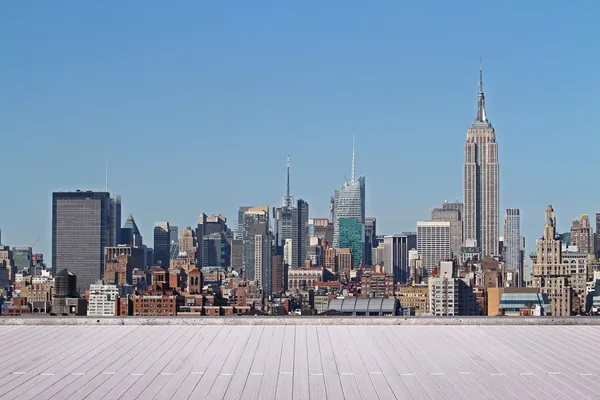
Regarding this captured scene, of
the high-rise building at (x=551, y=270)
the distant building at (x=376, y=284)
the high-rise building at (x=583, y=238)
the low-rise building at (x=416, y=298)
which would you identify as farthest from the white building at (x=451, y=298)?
the high-rise building at (x=583, y=238)

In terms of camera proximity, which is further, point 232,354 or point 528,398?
point 232,354

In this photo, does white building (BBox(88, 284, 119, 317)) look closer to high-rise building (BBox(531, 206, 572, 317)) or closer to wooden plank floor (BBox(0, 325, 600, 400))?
high-rise building (BBox(531, 206, 572, 317))

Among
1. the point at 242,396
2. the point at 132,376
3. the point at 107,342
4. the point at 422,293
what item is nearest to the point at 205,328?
the point at 107,342

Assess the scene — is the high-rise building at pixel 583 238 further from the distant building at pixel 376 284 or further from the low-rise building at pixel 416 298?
the low-rise building at pixel 416 298

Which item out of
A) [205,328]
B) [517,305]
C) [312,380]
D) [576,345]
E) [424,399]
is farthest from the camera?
[517,305]

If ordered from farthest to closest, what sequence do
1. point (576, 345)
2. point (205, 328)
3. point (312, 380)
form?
point (205, 328) → point (576, 345) → point (312, 380)

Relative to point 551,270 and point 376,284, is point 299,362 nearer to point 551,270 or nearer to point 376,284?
point 551,270

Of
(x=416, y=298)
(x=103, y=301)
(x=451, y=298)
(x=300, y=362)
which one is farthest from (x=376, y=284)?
(x=300, y=362)

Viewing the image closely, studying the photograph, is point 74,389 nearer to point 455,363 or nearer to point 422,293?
point 455,363
